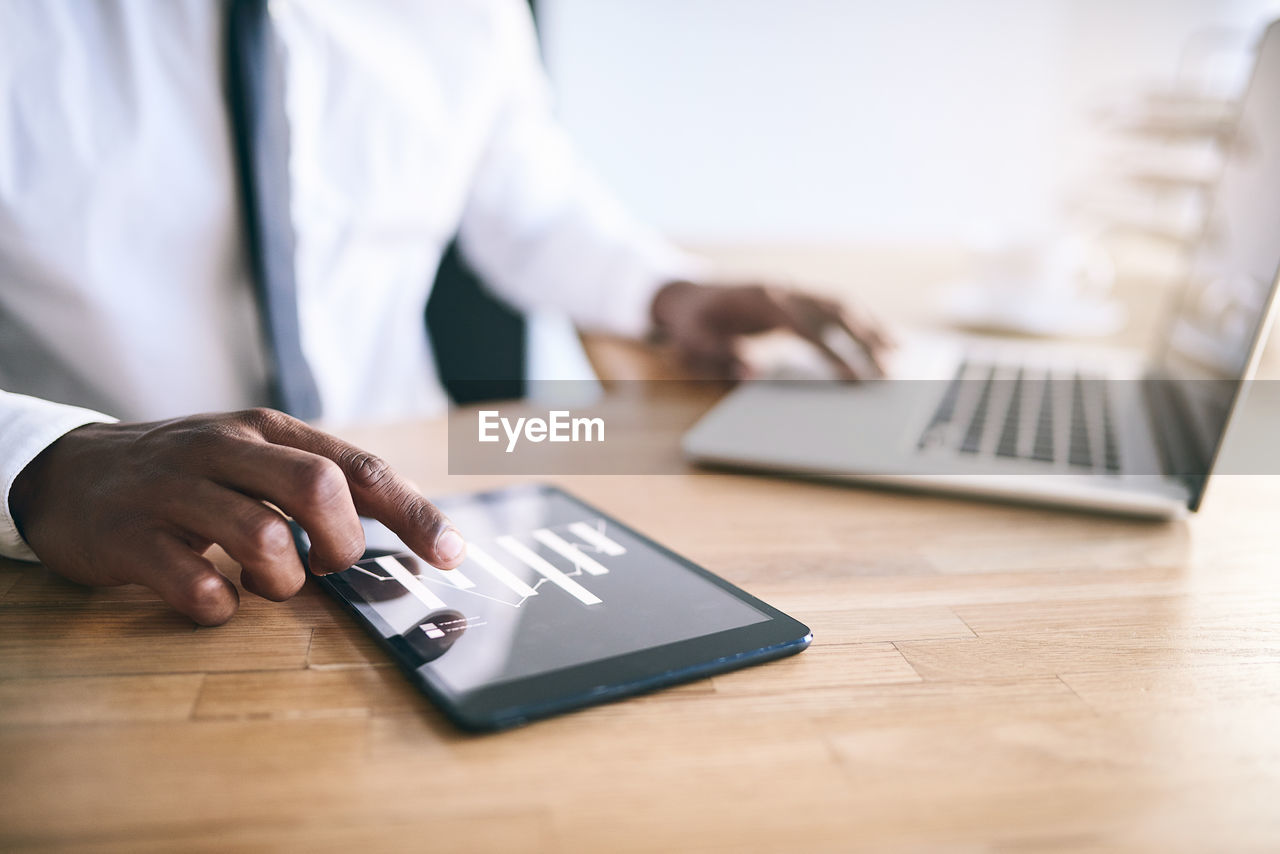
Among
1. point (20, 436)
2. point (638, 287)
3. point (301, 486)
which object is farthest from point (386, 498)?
point (638, 287)

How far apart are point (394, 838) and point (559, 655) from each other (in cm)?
11

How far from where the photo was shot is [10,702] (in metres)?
0.34

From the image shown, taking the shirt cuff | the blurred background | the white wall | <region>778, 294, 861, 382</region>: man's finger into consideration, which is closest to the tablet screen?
<region>778, 294, 861, 382</region>: man's finger

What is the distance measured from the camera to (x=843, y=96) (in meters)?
→ 2.92

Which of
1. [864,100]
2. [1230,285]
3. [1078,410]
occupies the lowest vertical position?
[1078,410]

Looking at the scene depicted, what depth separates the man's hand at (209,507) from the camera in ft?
1.27

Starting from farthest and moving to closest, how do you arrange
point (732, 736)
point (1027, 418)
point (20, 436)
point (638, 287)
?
point (638, 287) < point (1027, 418) < point (20, 436) < point (732, 736)

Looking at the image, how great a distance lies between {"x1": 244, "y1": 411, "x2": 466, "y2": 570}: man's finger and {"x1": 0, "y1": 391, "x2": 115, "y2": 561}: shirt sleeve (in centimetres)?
11

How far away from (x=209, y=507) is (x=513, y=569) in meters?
0.14

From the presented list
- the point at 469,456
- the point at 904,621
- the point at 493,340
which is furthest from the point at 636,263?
the point at 904,621

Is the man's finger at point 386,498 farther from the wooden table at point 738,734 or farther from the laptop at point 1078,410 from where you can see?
the laptop at point 1078,410

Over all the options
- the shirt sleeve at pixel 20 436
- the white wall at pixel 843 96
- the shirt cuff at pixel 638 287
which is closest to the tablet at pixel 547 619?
the shirt sleeve at pixel 20 436

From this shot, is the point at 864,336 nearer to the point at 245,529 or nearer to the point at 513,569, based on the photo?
the point at 513,569

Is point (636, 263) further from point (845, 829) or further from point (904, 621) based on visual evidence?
point (845, 829)
